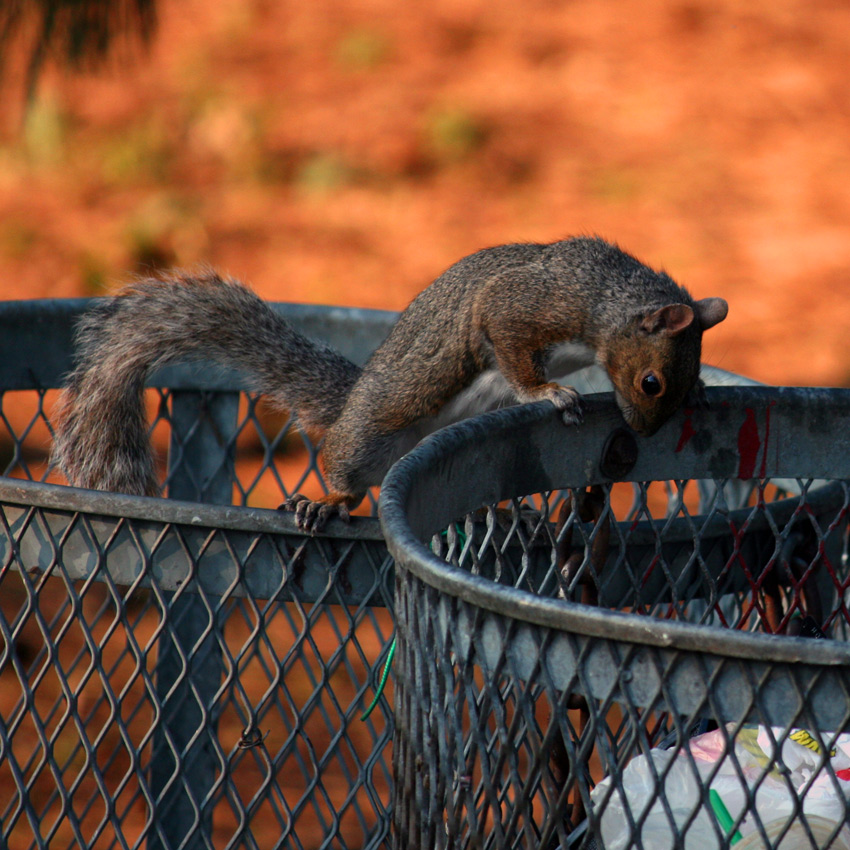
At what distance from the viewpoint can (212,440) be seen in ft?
5.74

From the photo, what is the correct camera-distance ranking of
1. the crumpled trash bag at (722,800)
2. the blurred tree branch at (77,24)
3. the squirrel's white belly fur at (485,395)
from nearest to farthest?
1. the crumpled trash bag at (722,800)
2. the squirrel's white belly fur at (485,395)
3. the blurred tree branch at (77,24)

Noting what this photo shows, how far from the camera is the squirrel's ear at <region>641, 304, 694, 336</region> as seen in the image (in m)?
1.53

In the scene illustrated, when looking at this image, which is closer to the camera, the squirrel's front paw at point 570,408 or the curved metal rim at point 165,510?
the curved metal rim at point 165,510

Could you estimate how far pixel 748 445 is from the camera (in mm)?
1217

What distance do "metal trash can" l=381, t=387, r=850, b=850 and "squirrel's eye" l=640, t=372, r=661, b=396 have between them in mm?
158

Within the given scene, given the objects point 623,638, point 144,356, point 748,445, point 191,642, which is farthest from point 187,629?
point 623,638

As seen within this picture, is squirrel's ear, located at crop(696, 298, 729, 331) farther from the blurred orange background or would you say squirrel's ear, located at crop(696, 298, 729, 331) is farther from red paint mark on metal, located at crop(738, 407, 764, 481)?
the blurred orange background

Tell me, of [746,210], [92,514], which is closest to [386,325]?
[92,514]

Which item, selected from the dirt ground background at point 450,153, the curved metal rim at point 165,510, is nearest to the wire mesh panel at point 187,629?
the curved metal rim at point 165,510

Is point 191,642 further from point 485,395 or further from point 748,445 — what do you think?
point 748,445

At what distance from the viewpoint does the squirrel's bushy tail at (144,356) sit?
5.17 feet

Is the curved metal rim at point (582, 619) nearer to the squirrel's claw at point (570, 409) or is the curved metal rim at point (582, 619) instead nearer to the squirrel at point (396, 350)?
the squirrel's claw at point (570, 409)

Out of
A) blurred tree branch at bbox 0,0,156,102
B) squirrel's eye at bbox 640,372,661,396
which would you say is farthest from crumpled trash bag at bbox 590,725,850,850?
blurred tree branch at bbox 0,0,156,102

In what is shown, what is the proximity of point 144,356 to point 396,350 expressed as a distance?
357mm
